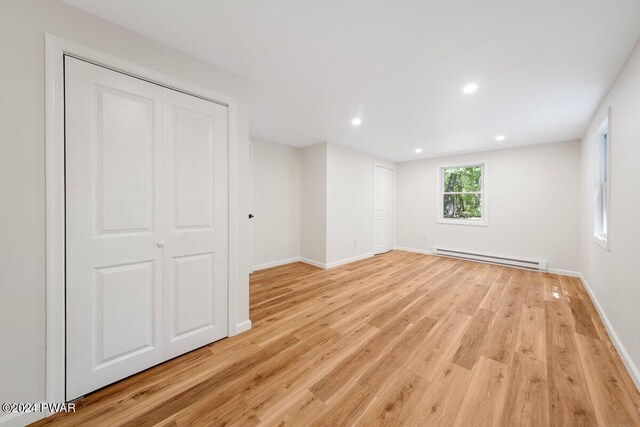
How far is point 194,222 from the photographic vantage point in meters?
1.89

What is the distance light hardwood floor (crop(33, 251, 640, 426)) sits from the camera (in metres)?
1.32

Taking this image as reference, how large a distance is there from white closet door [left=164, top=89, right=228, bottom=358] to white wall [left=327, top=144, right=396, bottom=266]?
103 inches

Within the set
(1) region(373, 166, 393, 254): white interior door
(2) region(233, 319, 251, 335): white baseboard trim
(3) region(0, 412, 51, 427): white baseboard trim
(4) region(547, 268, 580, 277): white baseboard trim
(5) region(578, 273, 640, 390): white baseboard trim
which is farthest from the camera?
(1) region(373, 166, 393, 254): white interior door

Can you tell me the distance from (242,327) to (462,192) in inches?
213

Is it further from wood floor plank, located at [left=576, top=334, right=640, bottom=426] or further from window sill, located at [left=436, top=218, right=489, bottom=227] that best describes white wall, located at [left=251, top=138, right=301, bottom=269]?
wood floor plank, located at [left=576, top=334, right=640, bottom=426]

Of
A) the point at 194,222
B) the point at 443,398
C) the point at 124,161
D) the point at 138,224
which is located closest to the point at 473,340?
the point at 443,398

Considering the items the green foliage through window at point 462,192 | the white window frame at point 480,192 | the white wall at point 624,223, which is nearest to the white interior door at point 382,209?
the white window frame at point 480,192

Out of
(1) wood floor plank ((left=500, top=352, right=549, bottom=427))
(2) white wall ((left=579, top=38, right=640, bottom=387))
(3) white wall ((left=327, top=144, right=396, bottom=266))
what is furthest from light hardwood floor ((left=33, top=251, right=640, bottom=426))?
(3) white wall ((left=327, top=144, right=396, bottom=266))

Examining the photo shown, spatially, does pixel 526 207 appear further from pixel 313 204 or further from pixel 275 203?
pixel 275 203

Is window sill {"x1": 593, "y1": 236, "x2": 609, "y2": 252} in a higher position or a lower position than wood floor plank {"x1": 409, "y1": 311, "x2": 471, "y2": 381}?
higher

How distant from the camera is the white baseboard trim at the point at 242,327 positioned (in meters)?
2.14

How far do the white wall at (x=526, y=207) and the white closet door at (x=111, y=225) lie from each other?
18.7 feet

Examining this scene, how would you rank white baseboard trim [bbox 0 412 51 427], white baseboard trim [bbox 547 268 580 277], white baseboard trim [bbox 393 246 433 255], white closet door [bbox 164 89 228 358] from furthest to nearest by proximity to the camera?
white baseboard trim [bbox 393 246 433 255]
white baseboard trim [bbox 547 268 580 277]
white closet door [bbox 164 89 228 358]
white baseboard trim [bbox 0 412 51 427]

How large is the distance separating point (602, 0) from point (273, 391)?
10.3 feet
